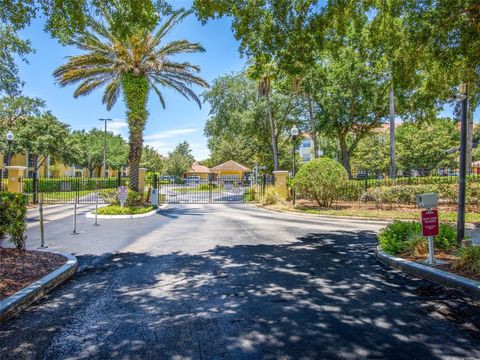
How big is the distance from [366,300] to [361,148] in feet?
164

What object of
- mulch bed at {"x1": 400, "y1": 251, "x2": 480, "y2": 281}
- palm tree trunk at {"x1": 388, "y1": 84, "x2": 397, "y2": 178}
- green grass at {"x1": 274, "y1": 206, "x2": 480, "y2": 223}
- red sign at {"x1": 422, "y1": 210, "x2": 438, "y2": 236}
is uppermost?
palm tree trunk at {"x1": 388, "y1": 84, "x2": 397, "y2": 178}

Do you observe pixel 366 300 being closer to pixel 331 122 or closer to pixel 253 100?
pixel 331 122

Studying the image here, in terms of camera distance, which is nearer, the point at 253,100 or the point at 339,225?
the point at 339,225

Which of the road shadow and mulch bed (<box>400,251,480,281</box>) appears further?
mulch bed (<box>400,251,480,281</box>)

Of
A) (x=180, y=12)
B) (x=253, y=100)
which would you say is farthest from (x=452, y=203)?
(x=253, y=100)

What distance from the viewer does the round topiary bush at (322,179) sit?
17281 millimetres

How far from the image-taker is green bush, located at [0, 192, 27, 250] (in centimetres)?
654

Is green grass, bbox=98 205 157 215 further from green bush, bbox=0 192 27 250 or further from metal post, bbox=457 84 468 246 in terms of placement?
metal post, bbox=457 84 468 246

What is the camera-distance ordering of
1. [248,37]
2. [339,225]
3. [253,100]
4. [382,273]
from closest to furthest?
[382,273] < [248,37] < [339,225] < [253,100]

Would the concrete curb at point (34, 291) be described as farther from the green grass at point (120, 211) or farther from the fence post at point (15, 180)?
the fence post at point (15, 180)

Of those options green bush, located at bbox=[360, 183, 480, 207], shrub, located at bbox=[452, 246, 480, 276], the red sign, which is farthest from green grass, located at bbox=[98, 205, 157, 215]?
shrub, located at bbox=[452, 246, 480, 276]

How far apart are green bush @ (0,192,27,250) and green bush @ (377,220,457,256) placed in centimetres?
756

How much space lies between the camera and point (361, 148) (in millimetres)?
51625

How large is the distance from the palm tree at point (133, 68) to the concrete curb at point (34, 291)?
42.1ft
